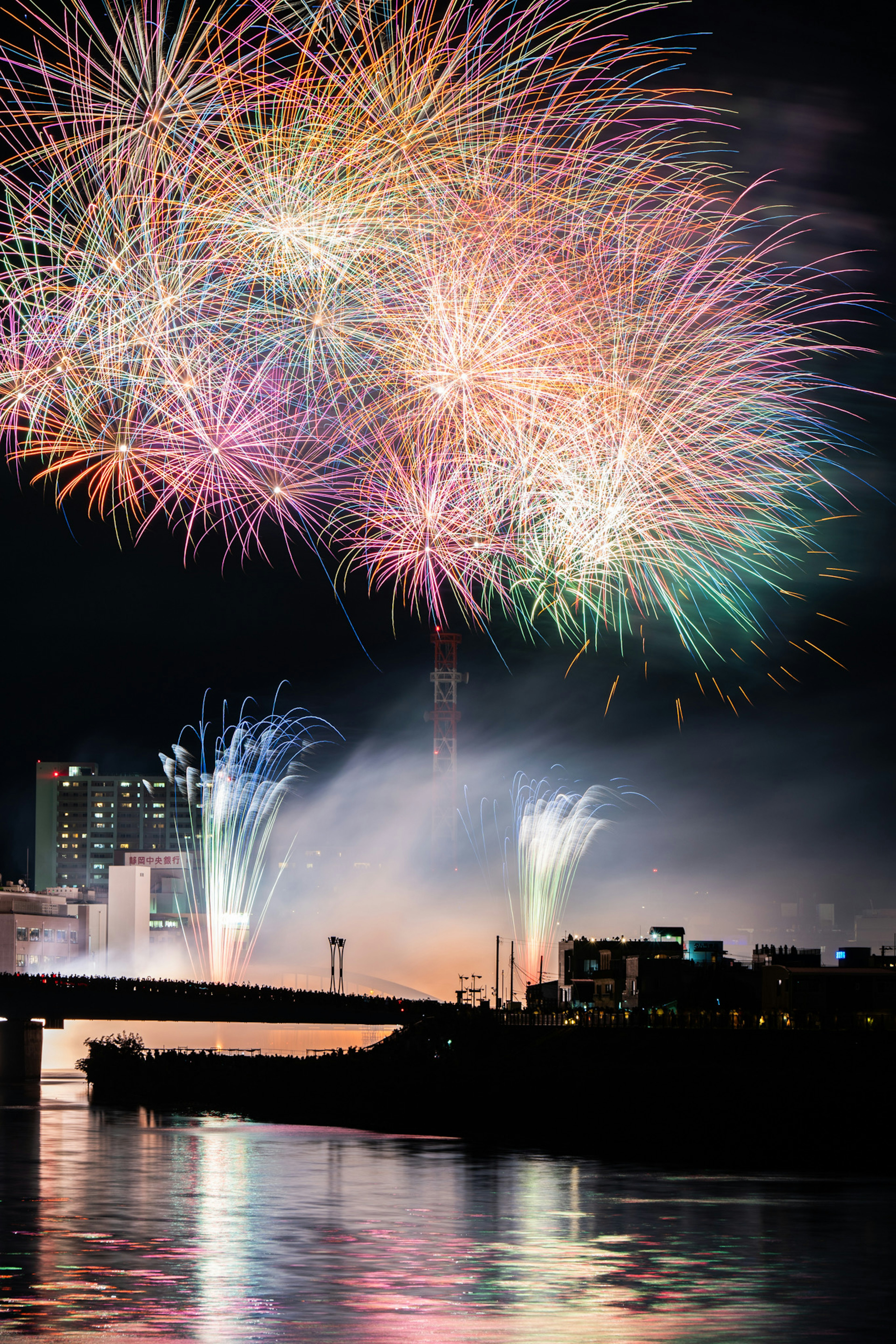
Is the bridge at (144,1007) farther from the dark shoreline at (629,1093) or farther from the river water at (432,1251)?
the river water at (432,1251)

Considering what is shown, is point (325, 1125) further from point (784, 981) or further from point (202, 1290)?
point (202, 1290)

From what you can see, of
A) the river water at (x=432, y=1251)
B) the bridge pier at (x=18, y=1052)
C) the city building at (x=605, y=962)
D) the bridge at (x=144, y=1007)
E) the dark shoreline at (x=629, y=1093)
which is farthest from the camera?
the bridge pier at (x=18, y=1052)

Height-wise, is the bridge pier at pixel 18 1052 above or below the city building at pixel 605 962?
below

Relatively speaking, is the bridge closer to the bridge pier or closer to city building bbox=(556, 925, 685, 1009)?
the bridge pier

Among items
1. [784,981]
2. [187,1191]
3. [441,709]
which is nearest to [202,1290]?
[187,1191]

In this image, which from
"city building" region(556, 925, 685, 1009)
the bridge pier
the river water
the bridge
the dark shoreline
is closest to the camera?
the river water

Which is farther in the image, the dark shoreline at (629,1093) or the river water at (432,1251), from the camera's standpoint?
the dark shoreline at (629,1093)

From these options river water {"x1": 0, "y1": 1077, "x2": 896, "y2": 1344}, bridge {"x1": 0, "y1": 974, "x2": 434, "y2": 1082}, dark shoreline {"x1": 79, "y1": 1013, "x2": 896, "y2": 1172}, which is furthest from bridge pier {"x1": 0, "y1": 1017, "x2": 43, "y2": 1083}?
river water {"x1": 0, "y1": 1077, "x2": 896, "y2": 1344}

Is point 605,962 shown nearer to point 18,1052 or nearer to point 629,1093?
point 629,1093

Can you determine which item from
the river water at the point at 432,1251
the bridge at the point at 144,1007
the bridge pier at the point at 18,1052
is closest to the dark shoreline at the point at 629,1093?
the river water at the point at 432,1251
